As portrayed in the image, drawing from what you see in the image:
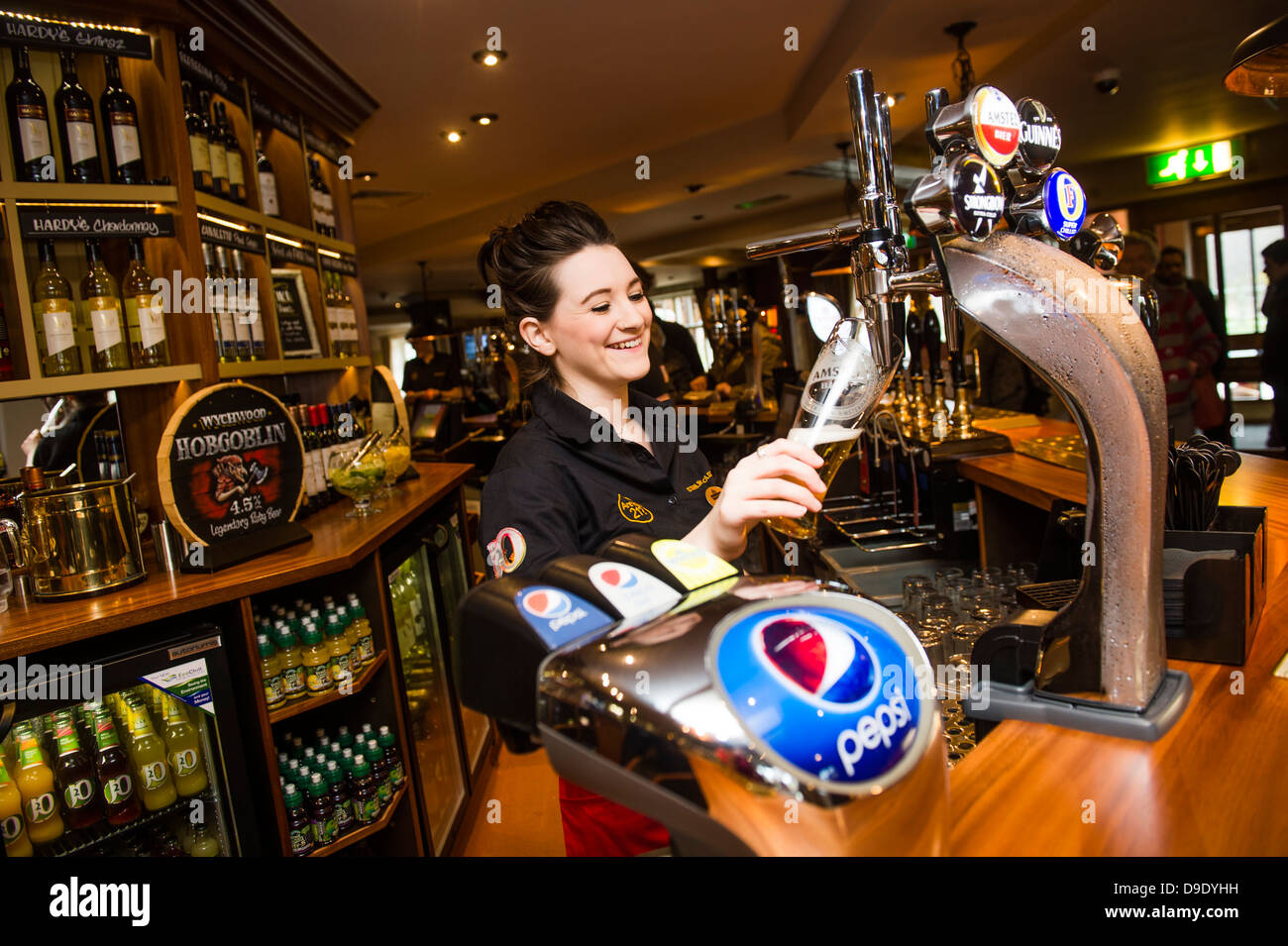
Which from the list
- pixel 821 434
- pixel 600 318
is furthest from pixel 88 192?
pixel 821 434

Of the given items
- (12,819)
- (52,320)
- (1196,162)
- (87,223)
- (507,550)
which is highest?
(1196,162)

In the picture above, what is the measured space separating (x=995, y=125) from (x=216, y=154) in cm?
271

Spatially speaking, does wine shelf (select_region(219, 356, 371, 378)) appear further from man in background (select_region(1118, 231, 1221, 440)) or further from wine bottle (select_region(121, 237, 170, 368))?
man in background (select_region(1118, 231, 1221, 440))

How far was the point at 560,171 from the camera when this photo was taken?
7.80 metres

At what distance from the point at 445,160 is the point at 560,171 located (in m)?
1.30

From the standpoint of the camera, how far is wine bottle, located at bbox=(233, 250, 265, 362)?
283 cm

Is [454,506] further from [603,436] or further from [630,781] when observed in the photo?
[630,781]

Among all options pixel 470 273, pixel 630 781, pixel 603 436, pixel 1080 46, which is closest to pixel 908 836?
pixel 630 781

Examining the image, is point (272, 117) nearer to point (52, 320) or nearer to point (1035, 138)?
point (52, 320)

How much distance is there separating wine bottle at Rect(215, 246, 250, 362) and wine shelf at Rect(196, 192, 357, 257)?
13 cm

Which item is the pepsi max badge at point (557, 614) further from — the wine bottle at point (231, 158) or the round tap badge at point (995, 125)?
the wine bottle at point (231, 158)

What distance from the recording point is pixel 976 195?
2.41 feet

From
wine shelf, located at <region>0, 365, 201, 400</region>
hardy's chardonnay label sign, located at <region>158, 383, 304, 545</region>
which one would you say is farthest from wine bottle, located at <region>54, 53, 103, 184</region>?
hardy's chardonnay label sign, located at <region>158, 383, 304, 545</region>

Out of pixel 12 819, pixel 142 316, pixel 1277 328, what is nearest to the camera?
pixel 12 819
